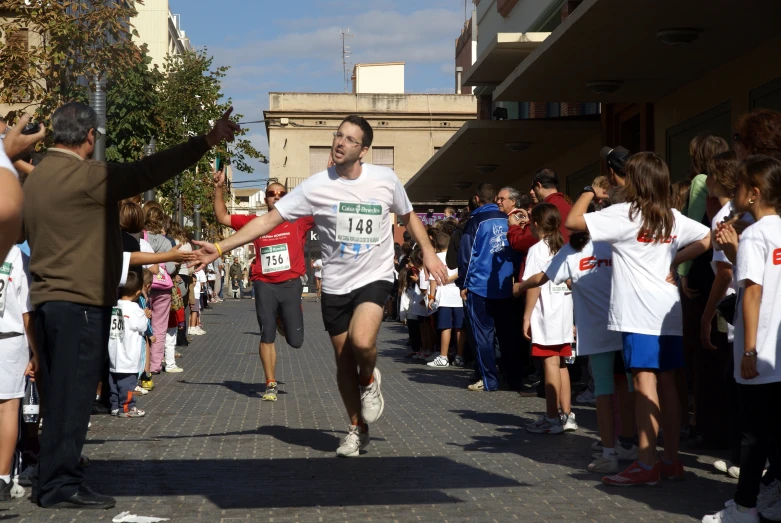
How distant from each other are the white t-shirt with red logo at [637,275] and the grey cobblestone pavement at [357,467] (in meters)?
0.93

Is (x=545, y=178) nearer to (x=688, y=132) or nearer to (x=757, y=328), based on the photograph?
(x=757, y=328)

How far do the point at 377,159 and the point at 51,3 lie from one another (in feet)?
170

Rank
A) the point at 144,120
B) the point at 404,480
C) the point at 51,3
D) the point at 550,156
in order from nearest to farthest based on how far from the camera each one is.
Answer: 1. the point at 404,480
2. the point at 51,3
3. the point at 144,120
4. the point at 550,156

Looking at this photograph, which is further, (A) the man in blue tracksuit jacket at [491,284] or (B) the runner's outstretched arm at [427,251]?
(A) the man in blue tracksuit jacket at [491,284]

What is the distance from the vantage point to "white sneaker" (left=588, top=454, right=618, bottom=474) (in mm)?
7109

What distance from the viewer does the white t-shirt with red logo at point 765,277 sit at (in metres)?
5.46

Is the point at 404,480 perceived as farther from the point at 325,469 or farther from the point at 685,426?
the point at 685,426

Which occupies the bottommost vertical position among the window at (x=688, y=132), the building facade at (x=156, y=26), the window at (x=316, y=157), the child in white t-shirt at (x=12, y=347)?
the child in white t-shirt at (x=12, y=347)

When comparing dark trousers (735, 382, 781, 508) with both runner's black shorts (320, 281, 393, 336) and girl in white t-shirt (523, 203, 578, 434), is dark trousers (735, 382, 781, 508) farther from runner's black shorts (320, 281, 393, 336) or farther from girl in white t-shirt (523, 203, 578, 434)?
girl in white t-shirt (523, 203, 578, 434)

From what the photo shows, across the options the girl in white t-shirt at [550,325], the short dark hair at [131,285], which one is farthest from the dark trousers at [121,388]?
the girl in white t-shirt at [550,325]

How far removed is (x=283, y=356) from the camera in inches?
719

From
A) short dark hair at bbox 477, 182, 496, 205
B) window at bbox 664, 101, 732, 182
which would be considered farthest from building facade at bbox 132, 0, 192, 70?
short dark hair at bbox 477, 182, 496, 205

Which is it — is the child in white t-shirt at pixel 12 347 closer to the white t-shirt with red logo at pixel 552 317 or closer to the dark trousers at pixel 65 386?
the dark trousers at pixel 65 386

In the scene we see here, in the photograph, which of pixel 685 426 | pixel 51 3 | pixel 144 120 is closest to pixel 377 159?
pixel 144 120
